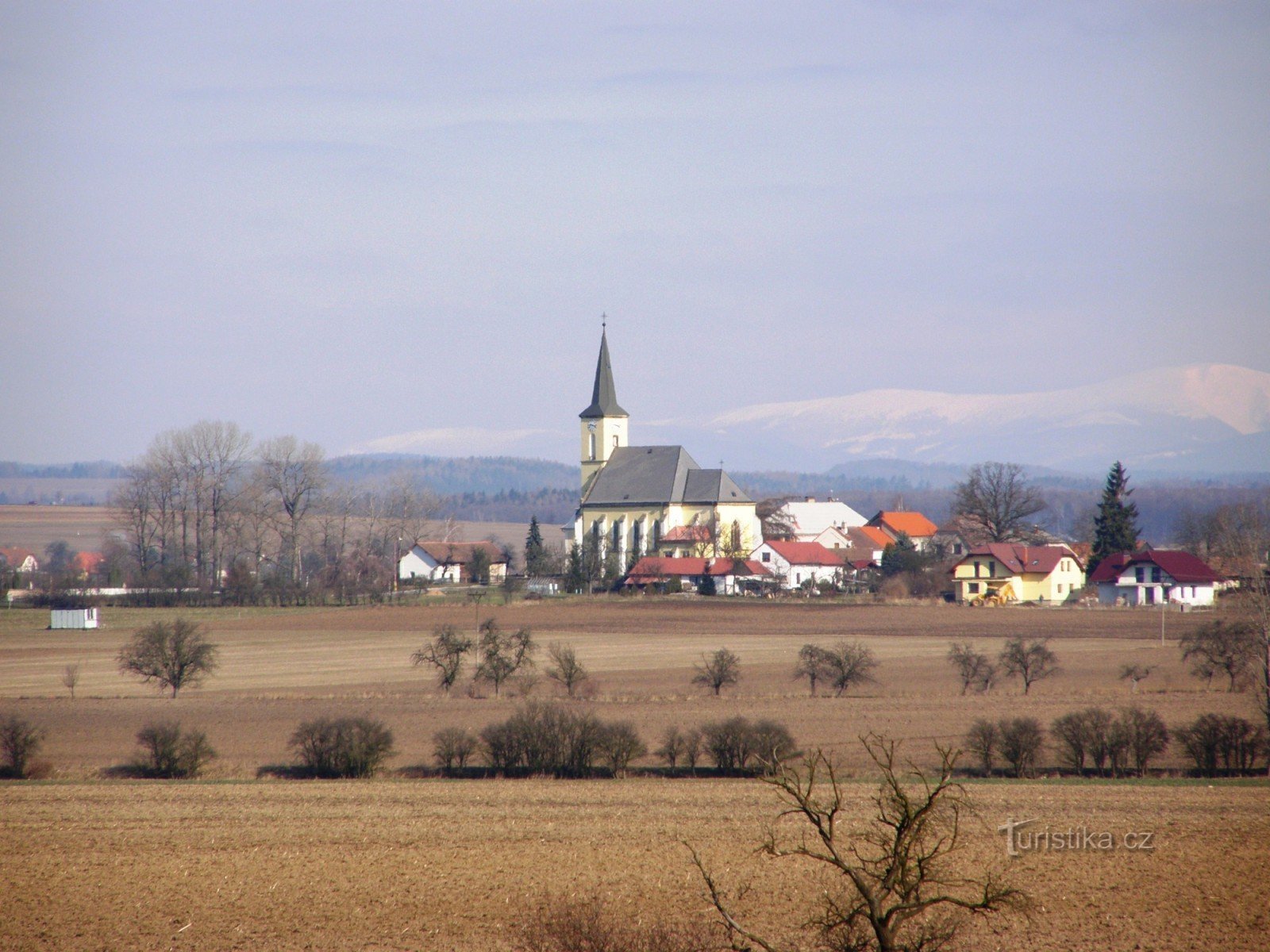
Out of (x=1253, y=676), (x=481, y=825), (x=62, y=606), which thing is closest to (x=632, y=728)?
(x=481, y=825)

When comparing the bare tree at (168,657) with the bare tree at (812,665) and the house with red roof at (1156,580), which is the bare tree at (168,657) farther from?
Result: the house with red roof at (1156,580)

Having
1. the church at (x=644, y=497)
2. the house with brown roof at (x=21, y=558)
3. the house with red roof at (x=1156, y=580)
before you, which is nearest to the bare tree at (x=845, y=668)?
the house with red roof at (x=1156, y=580)

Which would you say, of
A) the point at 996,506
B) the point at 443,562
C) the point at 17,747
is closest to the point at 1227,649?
the point at 17,747

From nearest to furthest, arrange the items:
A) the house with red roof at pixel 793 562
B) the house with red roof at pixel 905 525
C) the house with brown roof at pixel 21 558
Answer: the house with red roof at pixel 793 562 < the house with red roof at pixel 905 525 < the house with brown roof at pixel 21 558

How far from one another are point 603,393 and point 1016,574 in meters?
44.5

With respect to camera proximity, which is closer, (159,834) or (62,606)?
(159,834)

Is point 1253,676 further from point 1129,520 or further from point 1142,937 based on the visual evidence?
point 1129,520

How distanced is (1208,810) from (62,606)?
68098 millimetres

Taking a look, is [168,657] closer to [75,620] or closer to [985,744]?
[985,744]

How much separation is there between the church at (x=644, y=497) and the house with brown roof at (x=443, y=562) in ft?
34.9

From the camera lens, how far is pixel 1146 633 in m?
53.8

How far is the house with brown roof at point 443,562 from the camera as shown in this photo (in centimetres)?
10994

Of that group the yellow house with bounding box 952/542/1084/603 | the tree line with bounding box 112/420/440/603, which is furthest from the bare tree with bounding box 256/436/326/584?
the yellow house with bounding box 952/542/1084/603

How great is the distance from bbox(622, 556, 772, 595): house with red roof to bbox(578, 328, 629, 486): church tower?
68.4 feet
